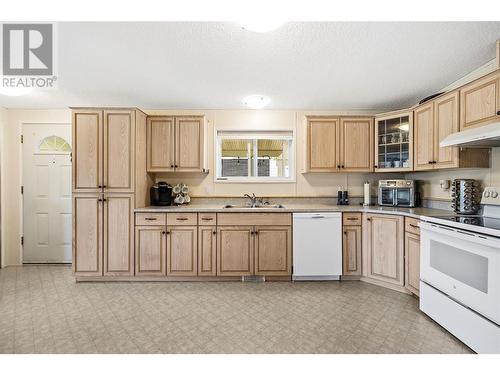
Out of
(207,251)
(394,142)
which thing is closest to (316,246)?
(207,251)

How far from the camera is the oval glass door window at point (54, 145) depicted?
4008mm

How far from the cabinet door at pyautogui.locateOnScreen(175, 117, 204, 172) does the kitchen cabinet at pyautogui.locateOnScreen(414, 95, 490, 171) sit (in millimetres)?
2696

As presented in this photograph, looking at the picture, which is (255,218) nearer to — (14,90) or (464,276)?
(464,276)

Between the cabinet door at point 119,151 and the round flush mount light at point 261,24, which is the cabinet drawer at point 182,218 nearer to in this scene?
the cabinet door at point 119,151

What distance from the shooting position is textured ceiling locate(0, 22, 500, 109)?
2045mm

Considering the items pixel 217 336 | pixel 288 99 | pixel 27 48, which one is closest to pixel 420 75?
pixel 288 99

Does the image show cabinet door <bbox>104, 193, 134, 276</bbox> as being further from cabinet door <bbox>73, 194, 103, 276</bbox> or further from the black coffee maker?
the black coffee maker

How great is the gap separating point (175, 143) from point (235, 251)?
5.40 feet

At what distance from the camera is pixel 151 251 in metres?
3.27

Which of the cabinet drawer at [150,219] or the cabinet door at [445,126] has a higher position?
the cabinet door at [445,126]

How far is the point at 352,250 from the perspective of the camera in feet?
10.9

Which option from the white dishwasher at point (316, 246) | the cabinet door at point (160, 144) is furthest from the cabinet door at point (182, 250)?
the white dishwasher at point (316, 246)

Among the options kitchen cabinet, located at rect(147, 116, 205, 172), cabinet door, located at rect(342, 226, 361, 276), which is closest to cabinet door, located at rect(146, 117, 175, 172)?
kitchen cabinet, located at rect(147, 116, 205, 172)

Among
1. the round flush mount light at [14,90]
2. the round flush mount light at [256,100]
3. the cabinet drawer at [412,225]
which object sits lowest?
the cabinet drawer at [412,225]
